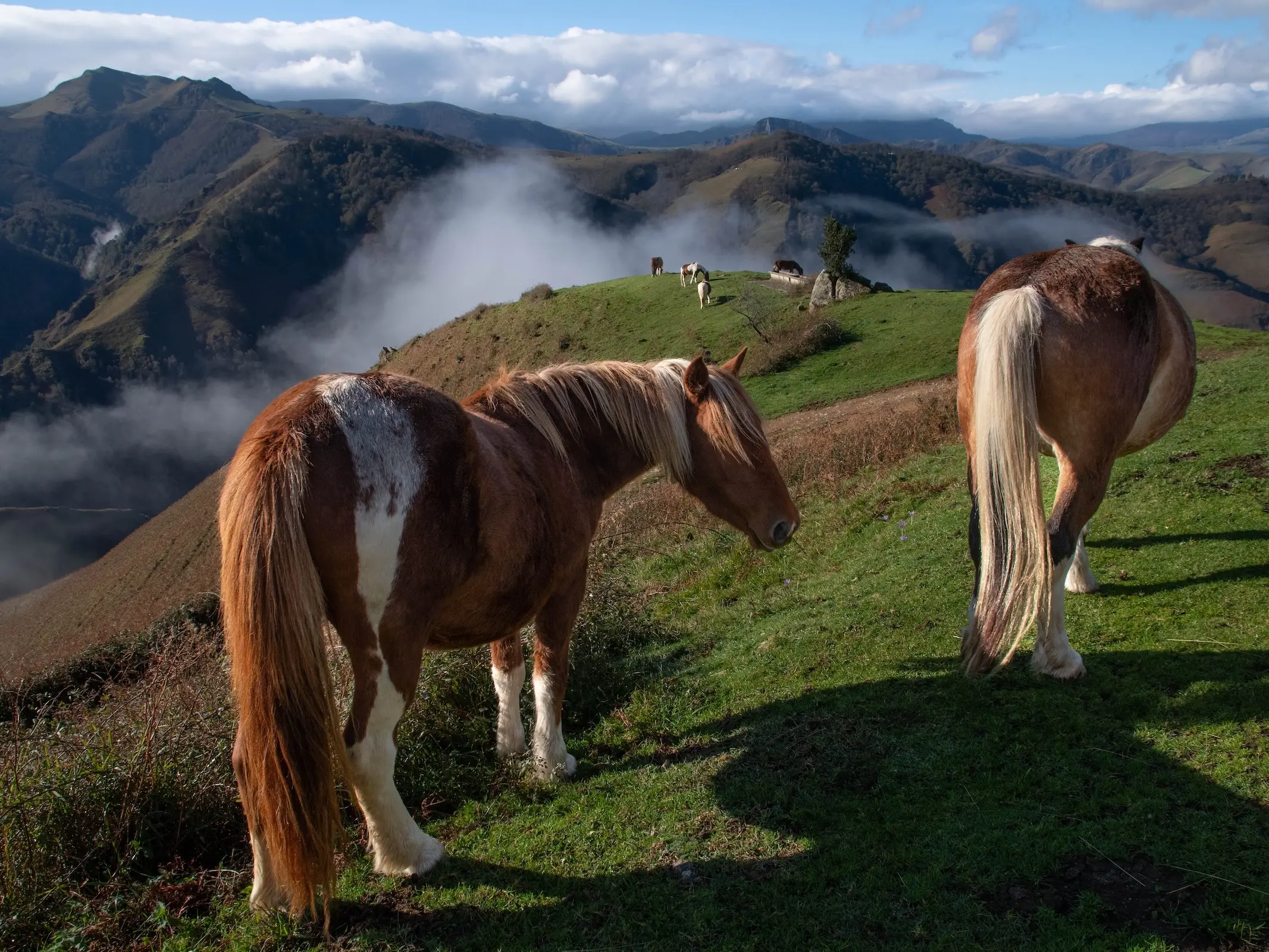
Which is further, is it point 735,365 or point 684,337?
point 684,337

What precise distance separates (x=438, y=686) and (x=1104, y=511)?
6.04 meters

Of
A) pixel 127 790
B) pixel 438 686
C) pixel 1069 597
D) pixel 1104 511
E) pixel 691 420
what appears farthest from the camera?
pixel 1104 511

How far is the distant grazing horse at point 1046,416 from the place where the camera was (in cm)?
429

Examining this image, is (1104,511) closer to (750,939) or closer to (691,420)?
(691,420)

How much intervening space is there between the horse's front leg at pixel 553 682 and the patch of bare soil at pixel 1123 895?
7.88ft

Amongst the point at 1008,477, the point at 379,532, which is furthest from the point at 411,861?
the point at 1008,477

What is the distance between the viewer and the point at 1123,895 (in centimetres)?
297

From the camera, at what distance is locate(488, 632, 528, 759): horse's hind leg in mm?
4844

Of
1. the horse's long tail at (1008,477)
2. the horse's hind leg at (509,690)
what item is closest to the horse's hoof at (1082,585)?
the horse's long tail at (1008,477)

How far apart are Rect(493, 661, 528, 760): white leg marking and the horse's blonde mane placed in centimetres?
152

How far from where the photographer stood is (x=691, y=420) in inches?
192

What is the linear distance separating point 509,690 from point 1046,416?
140 inches

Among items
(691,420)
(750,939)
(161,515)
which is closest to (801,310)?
(691,420)

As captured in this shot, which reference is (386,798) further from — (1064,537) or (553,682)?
(1064,537)
